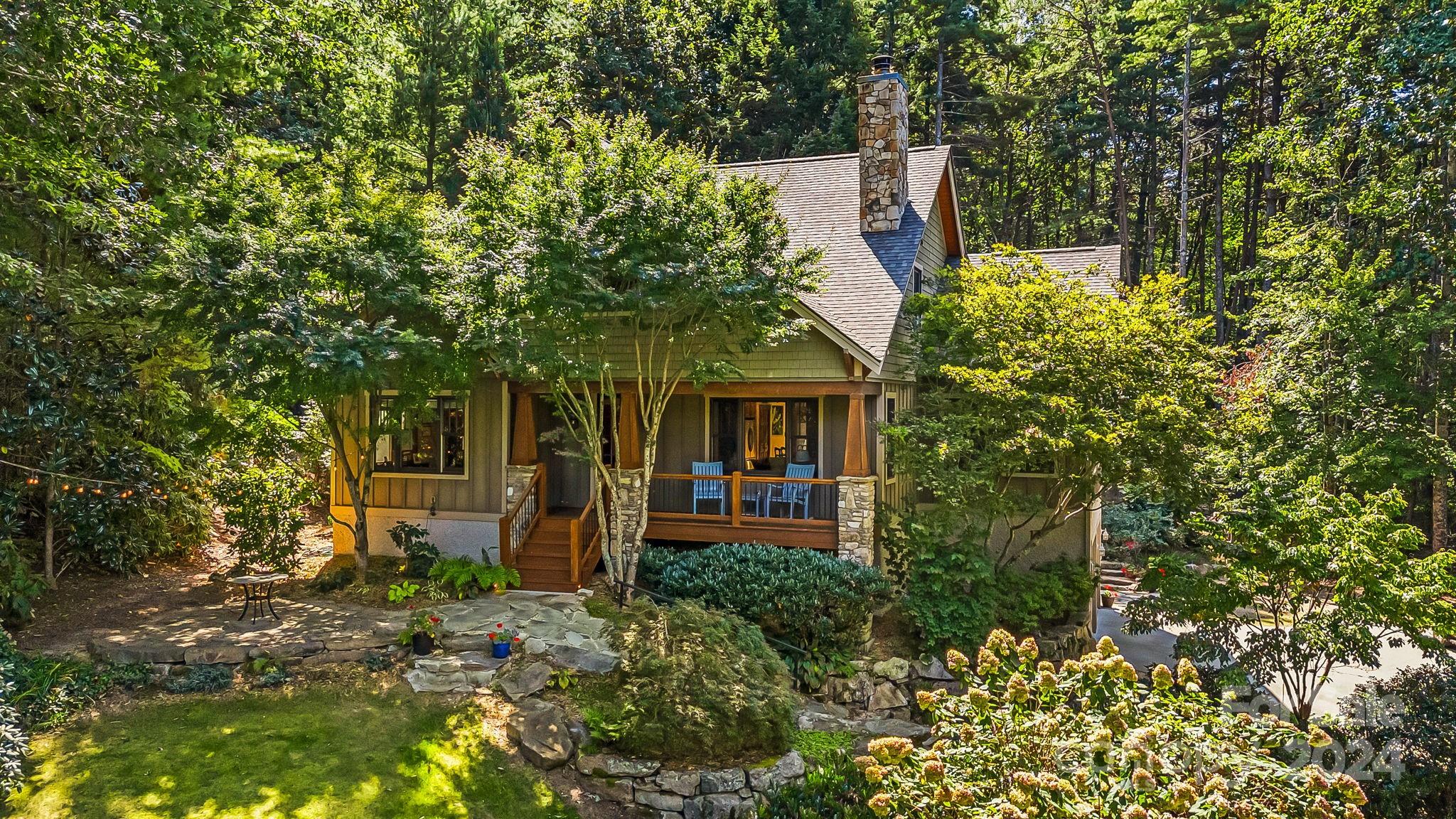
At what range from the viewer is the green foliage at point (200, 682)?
8.58 metres

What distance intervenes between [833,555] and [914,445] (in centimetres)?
199

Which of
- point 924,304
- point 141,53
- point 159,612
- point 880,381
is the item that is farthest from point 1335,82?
point 159,612

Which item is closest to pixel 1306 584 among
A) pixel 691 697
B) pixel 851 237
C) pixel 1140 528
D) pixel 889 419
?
pixel 889 419

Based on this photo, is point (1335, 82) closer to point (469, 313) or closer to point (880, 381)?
point (880, 381)

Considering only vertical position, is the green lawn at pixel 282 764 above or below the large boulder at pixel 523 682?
below

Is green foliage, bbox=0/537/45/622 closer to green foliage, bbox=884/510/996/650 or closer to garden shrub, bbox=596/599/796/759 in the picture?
garden shrub, bbox=596/599/796/759

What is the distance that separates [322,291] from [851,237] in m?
8.70

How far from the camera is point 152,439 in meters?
13.0

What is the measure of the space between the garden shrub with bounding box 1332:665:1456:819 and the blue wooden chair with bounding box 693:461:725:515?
8.13m

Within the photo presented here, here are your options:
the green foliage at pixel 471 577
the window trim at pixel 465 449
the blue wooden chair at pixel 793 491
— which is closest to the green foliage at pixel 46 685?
the green foliage at pixel 471 577

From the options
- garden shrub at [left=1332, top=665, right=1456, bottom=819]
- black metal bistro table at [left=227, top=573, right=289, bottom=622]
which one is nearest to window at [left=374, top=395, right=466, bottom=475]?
black metal bistro table at [left=227, top=573, right=289, bottom=622]

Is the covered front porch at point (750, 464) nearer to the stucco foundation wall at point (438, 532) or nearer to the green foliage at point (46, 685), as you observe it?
the stucco foundation wall at point (438, 532)

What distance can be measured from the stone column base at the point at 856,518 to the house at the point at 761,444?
2 cm

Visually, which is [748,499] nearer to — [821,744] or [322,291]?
[821,744]
